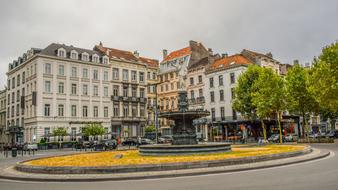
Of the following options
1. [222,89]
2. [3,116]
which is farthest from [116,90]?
[3,116]

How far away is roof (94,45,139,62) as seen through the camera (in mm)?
65000

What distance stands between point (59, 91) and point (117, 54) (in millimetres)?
15746

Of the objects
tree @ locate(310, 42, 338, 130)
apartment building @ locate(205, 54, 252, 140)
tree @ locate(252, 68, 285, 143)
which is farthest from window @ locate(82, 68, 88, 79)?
tree @ locate(310, 42, 338, 130)

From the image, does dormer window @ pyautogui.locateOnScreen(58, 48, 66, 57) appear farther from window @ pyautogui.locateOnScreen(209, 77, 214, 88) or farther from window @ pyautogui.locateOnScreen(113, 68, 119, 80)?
window @ pyautogui.locateOnScreen(209, 77, 214, 88)

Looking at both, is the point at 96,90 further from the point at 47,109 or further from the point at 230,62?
the point at 230,62

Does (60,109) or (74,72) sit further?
(74,72)

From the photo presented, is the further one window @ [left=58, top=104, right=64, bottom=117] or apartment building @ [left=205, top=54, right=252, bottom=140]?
apartment building @ [left=205, top=54, right=252, bottom=140]

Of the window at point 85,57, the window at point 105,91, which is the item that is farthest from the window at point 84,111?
the window at point 85,57

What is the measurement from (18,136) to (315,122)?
69748 mm

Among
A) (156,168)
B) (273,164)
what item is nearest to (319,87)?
(273,164)

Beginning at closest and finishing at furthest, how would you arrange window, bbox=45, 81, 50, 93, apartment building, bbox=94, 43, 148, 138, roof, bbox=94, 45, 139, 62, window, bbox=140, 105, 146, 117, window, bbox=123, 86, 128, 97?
window, bbox=45, 81, 50, 93
apartment building, bbox=94, 43, 148, 138
roof, bbox=94, 45, 139, 62
window, bbox=123, 86, 128, 97
window, bbox=140, 105, 146, 117

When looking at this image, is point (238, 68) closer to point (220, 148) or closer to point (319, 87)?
point (319, 87)

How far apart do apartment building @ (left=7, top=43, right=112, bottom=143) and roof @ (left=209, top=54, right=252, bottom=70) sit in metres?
20.6

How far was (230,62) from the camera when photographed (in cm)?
5825
